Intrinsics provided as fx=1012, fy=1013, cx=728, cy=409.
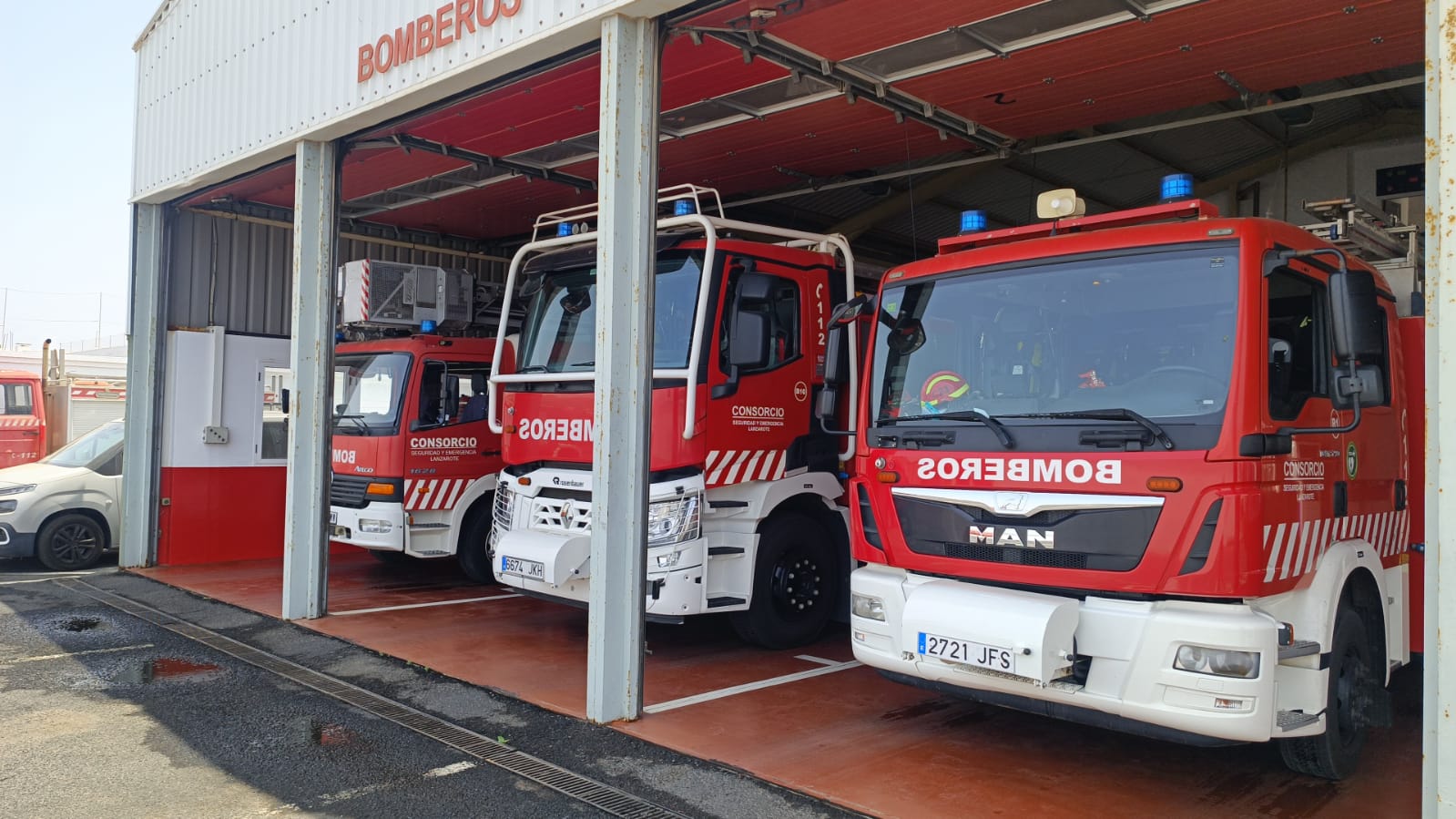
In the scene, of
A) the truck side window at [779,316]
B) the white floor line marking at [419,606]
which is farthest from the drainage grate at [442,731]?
the truck side window at [779,316]

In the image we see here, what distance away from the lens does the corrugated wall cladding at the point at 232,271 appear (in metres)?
10.7

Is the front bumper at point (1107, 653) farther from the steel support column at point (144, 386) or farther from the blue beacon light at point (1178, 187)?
the steel support column at point (144, 386)

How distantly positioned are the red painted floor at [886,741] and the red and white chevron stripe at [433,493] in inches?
55.8

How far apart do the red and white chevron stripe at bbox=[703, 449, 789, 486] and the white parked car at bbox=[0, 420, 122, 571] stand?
776cm

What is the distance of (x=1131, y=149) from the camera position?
34.6 feet

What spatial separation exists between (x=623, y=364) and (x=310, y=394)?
3.53 metres

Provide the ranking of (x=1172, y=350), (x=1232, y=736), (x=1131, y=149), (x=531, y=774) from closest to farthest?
1. (x=1232, y=736)
2. (x=1172, y=350)
3. (x=531, y=774)
4. (x=1131, y=149)

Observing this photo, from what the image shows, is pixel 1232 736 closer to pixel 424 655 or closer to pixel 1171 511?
pixel 1171 511

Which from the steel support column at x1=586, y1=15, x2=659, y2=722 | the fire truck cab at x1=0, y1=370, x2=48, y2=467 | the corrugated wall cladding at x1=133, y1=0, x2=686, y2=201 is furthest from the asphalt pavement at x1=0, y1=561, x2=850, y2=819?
the fire truck cab at x1=0, y1=370, x2=48, y2=467

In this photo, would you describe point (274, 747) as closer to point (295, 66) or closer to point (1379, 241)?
point (295, 66)

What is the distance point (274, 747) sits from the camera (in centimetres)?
490

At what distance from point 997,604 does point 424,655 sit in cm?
414

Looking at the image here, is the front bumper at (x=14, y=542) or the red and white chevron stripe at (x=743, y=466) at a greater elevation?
the red and white chevron stripe at (x=743, y=466)

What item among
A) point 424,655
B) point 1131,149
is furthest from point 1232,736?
point 1131,149
